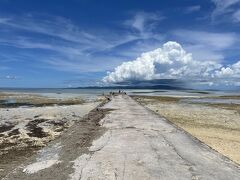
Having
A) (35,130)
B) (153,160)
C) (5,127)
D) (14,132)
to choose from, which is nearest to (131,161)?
(153,160)

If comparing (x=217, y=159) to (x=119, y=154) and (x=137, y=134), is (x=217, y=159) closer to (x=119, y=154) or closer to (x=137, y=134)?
(x=119, y=154)

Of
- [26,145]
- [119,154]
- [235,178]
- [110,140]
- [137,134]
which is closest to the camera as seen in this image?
[235,178]

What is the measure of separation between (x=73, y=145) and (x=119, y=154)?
75.2 inches

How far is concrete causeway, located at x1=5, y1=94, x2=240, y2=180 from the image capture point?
7.50 meters

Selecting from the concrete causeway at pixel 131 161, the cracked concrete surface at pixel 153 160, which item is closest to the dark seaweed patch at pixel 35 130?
the concrete causeway at pixel 131 161

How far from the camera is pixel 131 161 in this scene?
8742mm

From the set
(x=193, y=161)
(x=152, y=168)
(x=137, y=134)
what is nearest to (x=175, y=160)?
(x=193, y=161)

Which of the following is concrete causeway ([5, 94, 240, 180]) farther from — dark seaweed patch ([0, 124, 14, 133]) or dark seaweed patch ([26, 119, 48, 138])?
dark seaweed patch ([0, 124, 14, 133])

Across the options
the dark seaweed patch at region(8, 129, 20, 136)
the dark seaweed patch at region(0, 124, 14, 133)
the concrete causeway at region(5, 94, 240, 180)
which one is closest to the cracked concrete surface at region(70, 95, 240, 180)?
the concrete causeway at region(5, 94, 240, 180)

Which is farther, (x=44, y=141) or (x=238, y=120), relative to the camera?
(x=238, y=120)

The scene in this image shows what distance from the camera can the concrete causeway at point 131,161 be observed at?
24.6 ft

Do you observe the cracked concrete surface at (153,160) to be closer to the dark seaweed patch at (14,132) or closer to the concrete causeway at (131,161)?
the concrete causeway at (131,161)

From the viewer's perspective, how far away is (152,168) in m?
8.05

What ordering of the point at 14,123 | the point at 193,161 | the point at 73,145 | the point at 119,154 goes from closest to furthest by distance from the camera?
the point at 193,161 → the point at 119,154 → the point at 73,145 → the point at 14,123
